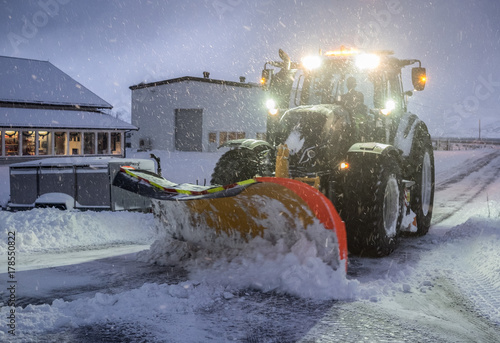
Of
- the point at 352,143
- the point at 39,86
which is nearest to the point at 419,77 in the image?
the point at 352,143

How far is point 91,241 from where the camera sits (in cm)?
743

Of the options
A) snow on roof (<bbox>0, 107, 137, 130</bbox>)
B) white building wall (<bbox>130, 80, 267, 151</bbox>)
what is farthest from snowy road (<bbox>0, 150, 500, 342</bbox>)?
white building wall (<bbox>130, 80, 267, 151</bbox>)

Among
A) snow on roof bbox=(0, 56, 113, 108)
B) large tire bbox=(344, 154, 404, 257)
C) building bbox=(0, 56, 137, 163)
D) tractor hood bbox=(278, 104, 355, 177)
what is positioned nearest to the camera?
large tire bbox=(344, 154, 404, 257)

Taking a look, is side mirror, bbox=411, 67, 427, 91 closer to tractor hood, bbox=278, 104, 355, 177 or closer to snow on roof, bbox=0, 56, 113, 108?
tractor hood, bbox=278, 104, 355, 177

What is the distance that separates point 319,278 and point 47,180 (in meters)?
7.30

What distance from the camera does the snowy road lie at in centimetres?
359

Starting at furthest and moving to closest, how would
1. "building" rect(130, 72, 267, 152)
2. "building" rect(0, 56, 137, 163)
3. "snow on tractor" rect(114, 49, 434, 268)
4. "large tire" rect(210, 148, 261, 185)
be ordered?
"building" rect(130, 72, 267, 152)
"building" rect(0, 56, 137, 163)
"large tire" rect(210, 148, 261, 185)
"snow on tractor" rect(114, 49, 434, 268)

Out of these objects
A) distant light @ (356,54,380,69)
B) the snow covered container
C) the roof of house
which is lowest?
the snow covered container

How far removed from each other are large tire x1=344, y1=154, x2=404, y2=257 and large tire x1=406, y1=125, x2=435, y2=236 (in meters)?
1.90

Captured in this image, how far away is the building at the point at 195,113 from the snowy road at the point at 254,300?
3089cm

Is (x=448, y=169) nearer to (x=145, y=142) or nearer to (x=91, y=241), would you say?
(x=91, y=241)

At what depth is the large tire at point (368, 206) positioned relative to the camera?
18.4 feet

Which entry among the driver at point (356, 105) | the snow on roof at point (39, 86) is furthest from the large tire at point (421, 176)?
the snow on roof at point (39, 86)

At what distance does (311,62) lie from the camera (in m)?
7.35
